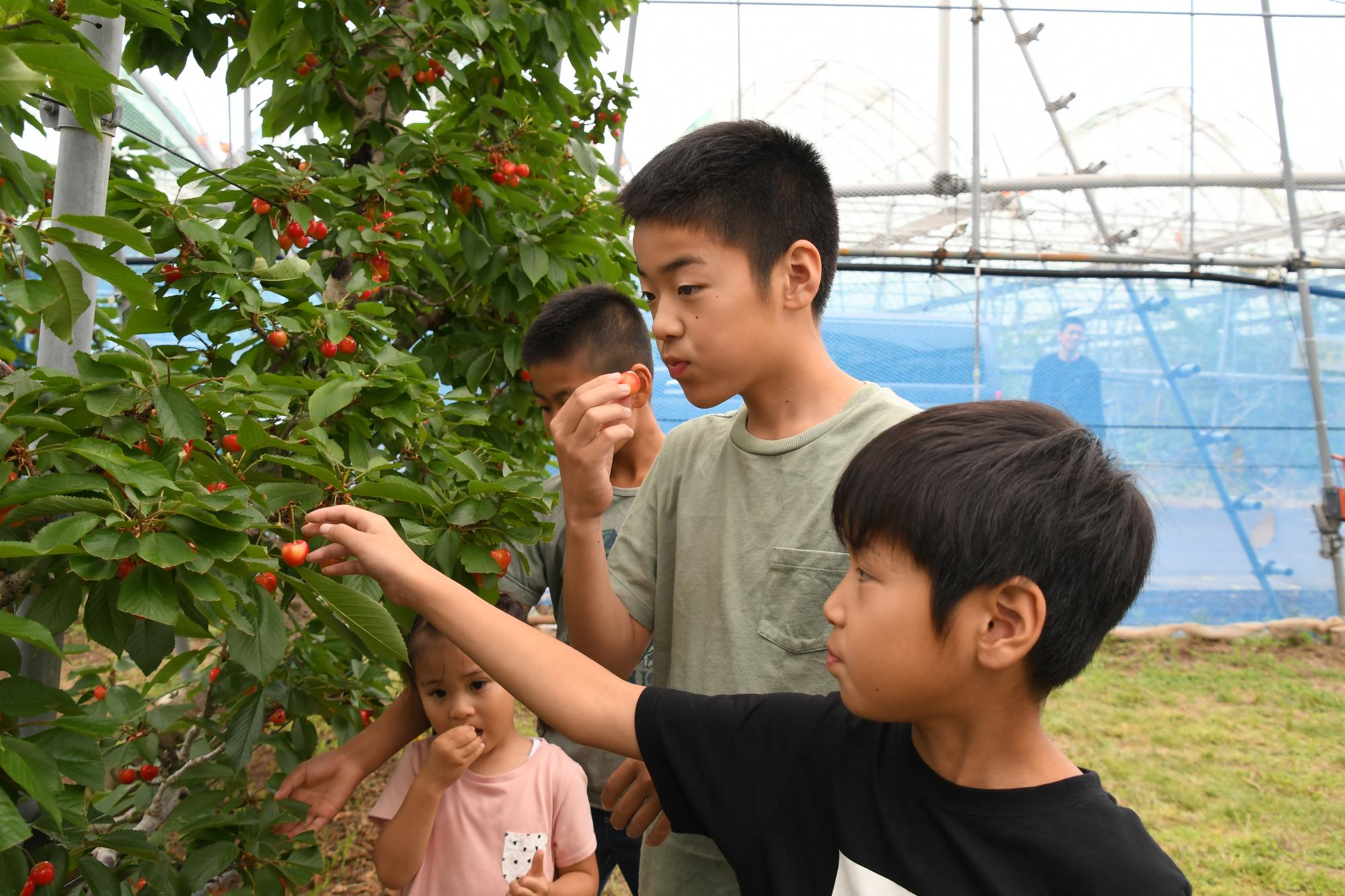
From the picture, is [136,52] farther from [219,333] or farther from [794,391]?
[794,391]

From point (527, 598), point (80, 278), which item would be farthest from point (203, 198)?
point (527, 598)

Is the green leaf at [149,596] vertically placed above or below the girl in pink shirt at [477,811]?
above

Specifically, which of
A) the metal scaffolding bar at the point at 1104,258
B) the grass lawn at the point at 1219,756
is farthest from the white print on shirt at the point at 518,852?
the metal scaffolding bar at the point at 1104,258

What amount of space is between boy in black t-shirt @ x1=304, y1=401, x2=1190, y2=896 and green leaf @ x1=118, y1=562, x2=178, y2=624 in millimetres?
170

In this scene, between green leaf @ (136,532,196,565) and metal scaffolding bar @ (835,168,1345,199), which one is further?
metal scaffolding bar @ (835,168,1345,199)

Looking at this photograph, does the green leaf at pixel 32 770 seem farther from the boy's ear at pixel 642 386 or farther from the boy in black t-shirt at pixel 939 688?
the boy's ear at pixel 642 386

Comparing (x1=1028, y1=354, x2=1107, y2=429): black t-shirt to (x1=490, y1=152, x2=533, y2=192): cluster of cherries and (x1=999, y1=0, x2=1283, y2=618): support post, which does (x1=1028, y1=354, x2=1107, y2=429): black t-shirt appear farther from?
(x1=490, y1=152, x2=533, y2=192): cluster of cherries

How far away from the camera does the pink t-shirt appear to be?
1.66 metres

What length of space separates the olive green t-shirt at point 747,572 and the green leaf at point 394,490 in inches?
12.4

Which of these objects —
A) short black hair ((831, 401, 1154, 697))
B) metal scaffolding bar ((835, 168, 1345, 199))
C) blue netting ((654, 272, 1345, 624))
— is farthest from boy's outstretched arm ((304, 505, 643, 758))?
metal scaffolding bar ((835, 168, 1345, 199))

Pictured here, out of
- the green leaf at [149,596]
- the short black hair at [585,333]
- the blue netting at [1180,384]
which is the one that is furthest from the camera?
the blue netting at [1180,384]

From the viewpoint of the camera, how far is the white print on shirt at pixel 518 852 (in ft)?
Answer: 5.44

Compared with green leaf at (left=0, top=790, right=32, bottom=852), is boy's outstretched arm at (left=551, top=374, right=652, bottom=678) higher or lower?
higher

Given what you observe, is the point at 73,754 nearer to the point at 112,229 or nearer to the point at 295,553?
the point at 295,553
